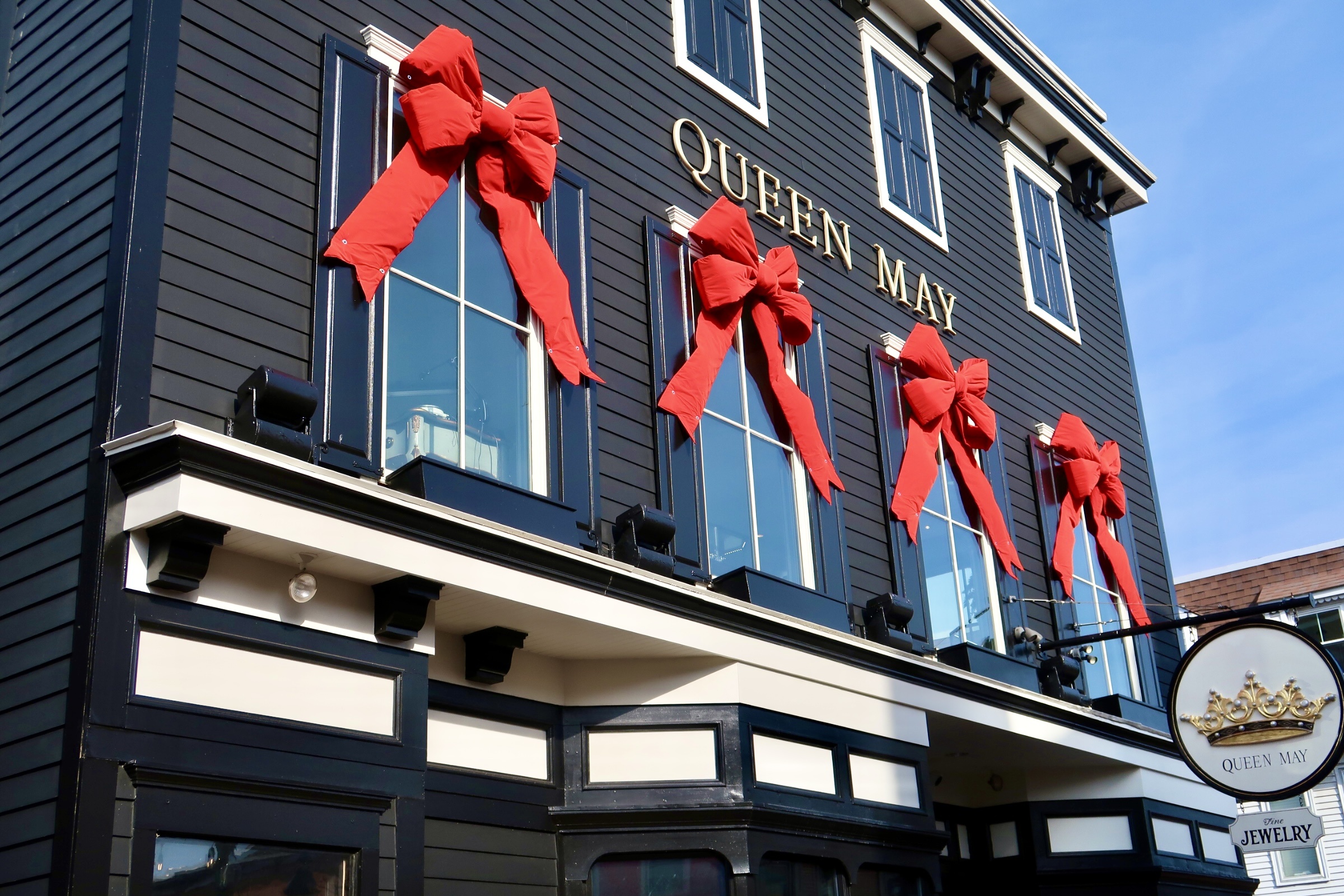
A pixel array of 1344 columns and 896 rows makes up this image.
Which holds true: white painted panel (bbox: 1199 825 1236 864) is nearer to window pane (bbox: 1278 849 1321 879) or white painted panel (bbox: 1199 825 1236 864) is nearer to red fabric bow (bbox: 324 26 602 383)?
red fabric bow (bbox: 324 26 602 383)

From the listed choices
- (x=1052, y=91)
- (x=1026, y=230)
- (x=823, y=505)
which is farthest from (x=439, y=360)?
(x=1052, y=91)

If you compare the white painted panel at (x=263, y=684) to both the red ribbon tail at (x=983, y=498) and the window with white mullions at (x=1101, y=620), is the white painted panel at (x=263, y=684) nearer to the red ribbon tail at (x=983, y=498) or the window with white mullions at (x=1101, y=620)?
the red ribbon tail at (x=983, y=498)

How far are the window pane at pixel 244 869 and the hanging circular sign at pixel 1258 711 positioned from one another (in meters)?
6.59

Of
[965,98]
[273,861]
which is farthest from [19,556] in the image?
[965,98]

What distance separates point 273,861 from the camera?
5941 mm

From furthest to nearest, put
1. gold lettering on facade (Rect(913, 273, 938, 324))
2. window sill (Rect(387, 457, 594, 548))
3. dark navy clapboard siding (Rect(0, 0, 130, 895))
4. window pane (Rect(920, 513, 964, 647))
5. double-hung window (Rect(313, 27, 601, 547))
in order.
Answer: gold lettering on facade (Rect(913, 273, 938, 324))
window pane (Rect(920, 513, 964, 647))
double-hung window (Rect(313, 27, 601, 547))
window sill (Rect(387, 457, 594, 548))
dark navy clapboard siding (Rect(0, 0, 130, 895))

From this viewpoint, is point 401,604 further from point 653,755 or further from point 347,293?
point 653,755

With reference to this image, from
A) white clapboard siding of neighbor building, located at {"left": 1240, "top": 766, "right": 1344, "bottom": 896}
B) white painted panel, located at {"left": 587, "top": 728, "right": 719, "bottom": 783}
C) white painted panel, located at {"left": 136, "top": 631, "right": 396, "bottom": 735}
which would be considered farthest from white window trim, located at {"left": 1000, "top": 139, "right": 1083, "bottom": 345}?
white clapboard siding of neighbor building, located at {"left": 1240, "top": 766, "right": 1344, "bottom": 896}

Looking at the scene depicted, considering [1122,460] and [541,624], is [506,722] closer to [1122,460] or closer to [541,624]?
[541,624]

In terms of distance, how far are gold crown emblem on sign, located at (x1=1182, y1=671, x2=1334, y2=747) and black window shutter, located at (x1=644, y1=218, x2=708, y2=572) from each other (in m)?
4.12

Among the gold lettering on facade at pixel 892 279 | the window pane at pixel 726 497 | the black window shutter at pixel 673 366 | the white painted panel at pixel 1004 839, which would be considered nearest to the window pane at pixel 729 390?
the window pane at pixel 726 497

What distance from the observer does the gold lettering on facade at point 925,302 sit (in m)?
12.8

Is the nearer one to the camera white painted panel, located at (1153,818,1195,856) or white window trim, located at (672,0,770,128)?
white window trim, located at (672,0,770,128)

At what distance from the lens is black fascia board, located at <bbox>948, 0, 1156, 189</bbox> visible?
14.7m
